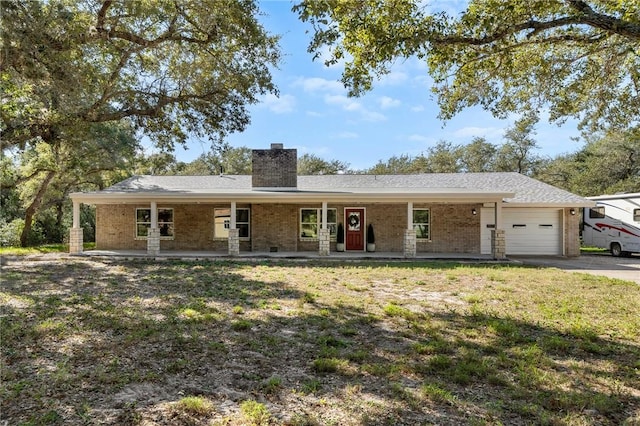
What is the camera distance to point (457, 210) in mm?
15805

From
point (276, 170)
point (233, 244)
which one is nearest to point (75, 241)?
point (233, 244)

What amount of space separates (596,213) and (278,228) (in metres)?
15.5

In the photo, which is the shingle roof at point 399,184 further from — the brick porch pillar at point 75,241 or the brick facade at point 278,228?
the brick porch pillar at point 75,241

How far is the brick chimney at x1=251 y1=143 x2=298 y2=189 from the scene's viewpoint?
17172 mm

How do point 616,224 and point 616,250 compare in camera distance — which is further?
point 616,250

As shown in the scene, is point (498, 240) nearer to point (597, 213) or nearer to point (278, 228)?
point (597, 213)

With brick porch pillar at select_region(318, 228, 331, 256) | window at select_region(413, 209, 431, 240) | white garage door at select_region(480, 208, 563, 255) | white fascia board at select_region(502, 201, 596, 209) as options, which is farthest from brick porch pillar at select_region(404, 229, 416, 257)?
white garage door at select_region(480, 208, 563, 255)

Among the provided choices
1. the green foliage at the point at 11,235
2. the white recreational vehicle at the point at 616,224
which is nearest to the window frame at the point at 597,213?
the white recreational vehicle at the point at 616,224

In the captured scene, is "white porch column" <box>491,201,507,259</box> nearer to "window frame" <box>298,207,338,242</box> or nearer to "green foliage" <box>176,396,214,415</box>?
"window frame" <box>298,207,338,242</box>

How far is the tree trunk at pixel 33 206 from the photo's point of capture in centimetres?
2075

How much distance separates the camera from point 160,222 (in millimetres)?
16562

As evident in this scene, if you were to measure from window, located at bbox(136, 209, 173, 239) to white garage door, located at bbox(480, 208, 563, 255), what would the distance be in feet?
47.6

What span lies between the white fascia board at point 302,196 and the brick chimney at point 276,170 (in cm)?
235

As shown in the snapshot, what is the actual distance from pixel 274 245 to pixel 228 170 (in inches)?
1081
